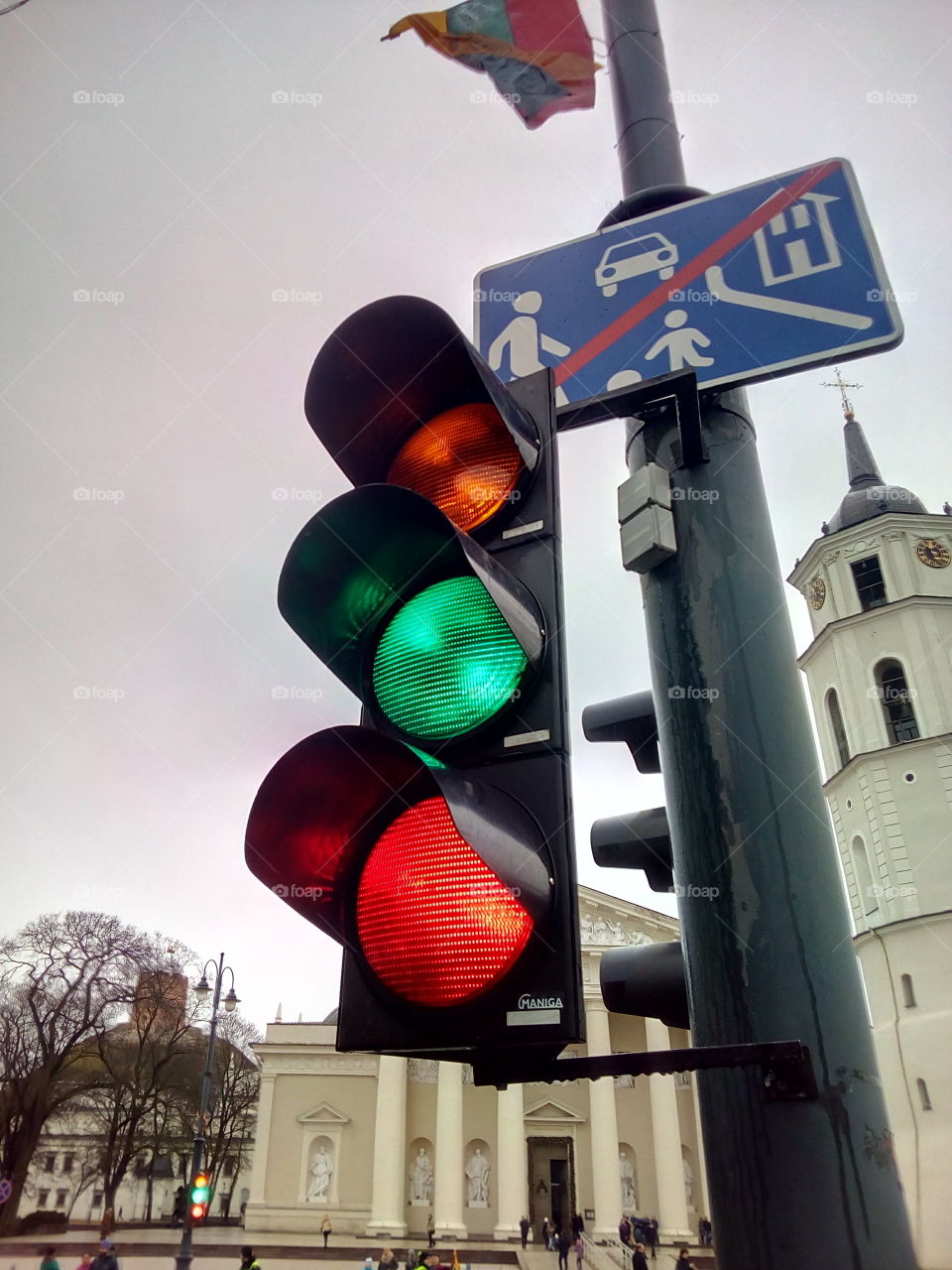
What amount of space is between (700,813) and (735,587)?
52 cm

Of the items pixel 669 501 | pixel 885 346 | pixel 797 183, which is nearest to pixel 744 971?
pixel 669 501

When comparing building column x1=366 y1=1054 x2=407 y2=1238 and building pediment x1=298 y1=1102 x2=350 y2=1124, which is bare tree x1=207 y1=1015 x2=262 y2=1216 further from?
building column x1=366 y1=1054 x2=407 y2=1238

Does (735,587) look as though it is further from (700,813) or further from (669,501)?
(700,813)

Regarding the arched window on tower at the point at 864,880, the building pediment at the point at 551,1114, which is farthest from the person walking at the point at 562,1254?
the arched window on tower at the point at 864,880

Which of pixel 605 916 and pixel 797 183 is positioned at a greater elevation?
pixel 605 916

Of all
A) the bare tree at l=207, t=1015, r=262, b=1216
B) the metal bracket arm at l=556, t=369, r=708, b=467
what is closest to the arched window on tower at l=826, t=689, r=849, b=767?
the bare tree at l=207, t=1015, r=262, b=1216

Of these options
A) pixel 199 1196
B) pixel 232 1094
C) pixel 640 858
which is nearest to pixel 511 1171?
pixel 232 1094

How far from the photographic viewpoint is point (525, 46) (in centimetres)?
394

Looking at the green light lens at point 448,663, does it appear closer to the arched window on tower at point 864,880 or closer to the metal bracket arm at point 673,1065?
the metal bracket arm at point 673,1065

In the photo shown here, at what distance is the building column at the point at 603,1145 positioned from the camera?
38.0m

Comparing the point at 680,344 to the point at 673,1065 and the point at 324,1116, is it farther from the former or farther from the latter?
the point at 324,1116

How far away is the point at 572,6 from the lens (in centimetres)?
391

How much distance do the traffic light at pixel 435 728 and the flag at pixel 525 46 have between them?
257 cm

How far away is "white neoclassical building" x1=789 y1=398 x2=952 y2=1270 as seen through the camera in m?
29.5
